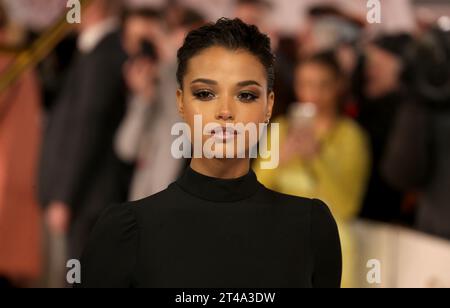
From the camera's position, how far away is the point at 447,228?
67.5 inches

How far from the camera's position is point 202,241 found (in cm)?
70

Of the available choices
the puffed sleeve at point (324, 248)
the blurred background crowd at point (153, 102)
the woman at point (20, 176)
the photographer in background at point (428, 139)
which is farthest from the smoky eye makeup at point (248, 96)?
the woman at point (20, 176)

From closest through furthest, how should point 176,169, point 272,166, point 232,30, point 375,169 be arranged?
point 232,30 < point 272,166 < point 176,169 < point 375,169

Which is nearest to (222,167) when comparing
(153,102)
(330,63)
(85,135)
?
(153,102)

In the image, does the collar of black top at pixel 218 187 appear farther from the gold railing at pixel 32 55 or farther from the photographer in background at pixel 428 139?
the photographer in background at pixel 428 139

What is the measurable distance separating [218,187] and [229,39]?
0.41 feet

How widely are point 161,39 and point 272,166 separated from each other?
1.03 meters

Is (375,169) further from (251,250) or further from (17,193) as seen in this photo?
(251,250)

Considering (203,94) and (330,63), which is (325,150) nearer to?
(330,63)

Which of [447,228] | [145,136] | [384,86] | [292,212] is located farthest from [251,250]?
[384,86]

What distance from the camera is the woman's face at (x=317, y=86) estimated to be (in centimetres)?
173

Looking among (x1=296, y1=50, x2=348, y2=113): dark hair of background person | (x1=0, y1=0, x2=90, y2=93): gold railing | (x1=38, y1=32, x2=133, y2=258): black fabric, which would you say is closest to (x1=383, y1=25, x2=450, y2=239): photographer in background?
(x1=296, y1=50, x2=348, y2=113): dark hair of background person

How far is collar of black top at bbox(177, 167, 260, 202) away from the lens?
0.71 m

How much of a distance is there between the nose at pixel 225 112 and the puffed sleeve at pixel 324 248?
0.39 ft
